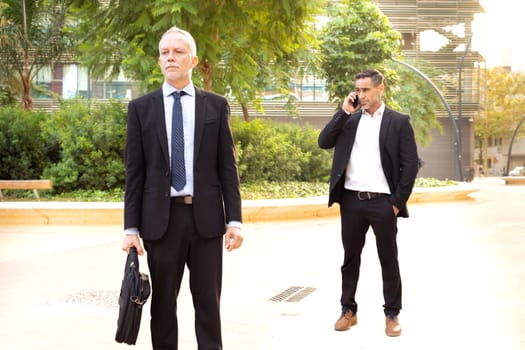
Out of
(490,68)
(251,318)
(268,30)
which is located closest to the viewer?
(251,318)

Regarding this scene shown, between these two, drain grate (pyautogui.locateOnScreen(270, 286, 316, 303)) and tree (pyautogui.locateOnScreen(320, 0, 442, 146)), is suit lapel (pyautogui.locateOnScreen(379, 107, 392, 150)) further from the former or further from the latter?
tree (pyautogui.locateOnScreen(320, 0, 442, 146))

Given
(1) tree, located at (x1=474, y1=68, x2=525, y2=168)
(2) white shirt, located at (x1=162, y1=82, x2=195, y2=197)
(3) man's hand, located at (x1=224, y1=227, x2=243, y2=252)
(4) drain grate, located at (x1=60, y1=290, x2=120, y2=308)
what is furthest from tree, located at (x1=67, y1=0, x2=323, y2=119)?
(1) tree, located at (x1=474, y1=68, x2=525, y2=168)

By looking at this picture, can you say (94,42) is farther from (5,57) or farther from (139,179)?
(5,57)

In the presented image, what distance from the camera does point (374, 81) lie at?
16.7 ft

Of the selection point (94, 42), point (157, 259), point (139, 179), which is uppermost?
point (94, 42)

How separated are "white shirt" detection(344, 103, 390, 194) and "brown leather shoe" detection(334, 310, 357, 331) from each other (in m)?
0.93

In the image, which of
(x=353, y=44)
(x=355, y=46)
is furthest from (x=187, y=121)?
(x=355, y=46)

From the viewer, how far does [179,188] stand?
3549 mm

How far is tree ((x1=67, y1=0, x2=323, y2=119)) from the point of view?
551 inches

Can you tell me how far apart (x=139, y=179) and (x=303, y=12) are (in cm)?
1207

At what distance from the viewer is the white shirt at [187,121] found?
3.58 metres

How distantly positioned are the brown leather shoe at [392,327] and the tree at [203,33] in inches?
361

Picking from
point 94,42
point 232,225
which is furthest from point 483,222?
point 232,225

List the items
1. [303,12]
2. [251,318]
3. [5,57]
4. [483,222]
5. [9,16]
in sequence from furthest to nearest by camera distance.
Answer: [5,57] < [9,16] < [303,12] < [483,222] < [251,318]
